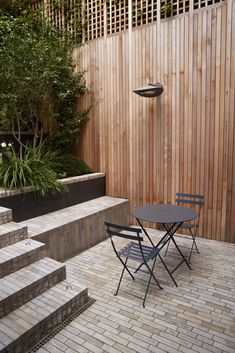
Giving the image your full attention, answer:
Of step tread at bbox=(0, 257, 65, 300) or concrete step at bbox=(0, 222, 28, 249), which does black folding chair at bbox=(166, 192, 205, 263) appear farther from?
concrete step at bbox=(0, 222, 28, 249)

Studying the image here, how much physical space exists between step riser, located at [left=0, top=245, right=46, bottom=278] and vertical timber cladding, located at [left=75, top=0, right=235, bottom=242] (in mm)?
2615

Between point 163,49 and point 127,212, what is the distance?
10.5 ft

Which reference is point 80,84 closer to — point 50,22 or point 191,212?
point 50,22

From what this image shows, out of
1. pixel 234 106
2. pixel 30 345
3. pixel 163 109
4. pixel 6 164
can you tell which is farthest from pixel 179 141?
pixel 30 345

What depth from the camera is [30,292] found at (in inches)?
107

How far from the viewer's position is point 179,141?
15.9 feet

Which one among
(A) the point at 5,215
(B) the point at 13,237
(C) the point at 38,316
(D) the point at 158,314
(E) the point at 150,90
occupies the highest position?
(E) the point at 150,90

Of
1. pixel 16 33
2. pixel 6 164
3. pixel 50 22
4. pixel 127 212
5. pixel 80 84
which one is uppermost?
pixel 50 22

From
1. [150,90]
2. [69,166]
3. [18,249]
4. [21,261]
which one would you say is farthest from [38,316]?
[150,90]

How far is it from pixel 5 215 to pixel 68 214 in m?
1.12

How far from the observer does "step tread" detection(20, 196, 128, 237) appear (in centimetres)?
385

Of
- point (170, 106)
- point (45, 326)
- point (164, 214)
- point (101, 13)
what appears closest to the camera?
point (45, 326)

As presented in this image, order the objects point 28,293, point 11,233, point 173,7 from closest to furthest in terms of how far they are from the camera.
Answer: point 28,293 → point 11,233 → point 173,7

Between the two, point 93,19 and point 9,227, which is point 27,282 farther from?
point 93,19
